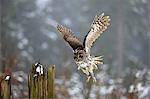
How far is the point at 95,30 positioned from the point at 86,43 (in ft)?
0.29

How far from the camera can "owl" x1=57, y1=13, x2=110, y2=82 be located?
185 cm

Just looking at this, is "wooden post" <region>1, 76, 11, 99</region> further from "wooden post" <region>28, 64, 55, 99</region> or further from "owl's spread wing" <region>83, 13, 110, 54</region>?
"owl's spread wing" <region>83, 13, 110, 54</region>

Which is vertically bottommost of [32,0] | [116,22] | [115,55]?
[115,55]

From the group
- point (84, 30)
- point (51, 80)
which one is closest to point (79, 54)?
point (51, 80)

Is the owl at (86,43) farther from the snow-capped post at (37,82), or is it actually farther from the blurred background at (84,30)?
the blurred background at (84,30)

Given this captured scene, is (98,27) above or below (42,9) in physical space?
below

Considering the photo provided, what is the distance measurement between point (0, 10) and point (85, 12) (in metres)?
7.51

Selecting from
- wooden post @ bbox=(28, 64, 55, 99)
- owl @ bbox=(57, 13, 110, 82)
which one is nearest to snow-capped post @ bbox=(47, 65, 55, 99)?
wooden post @ bbox=(28, 64, 55, 99)

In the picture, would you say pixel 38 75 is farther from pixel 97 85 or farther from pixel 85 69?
pixel 97 85

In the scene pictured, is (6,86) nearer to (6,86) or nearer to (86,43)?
(6,86)

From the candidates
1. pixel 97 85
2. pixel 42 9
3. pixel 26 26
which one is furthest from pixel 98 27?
pixel 42 9

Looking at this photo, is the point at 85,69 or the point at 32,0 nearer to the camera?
the point at 85,69

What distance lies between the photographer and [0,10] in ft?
58.9

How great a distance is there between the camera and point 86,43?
1.89m
